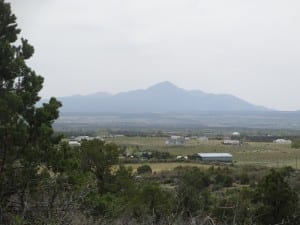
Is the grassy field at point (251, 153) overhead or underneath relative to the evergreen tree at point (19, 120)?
underneath

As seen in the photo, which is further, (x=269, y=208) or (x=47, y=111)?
(x=269, y=208)

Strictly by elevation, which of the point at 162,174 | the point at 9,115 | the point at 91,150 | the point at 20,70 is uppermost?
the point at 20,70

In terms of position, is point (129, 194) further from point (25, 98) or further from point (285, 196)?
point (25, 98)

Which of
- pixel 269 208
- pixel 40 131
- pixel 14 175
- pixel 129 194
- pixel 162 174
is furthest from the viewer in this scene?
pixel 162 174

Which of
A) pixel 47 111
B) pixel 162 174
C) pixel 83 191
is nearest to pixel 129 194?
pixel 47 111

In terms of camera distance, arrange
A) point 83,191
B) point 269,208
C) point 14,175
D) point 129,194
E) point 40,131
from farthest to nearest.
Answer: point 129,194 < point 269,208 < point 40,131 < point 14,175 < point 83,191

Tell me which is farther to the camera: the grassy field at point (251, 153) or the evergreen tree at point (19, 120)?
the grassy field at point (251, 153)

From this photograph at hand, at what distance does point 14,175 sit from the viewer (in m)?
12.6

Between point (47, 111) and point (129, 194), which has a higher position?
point (47, 111)

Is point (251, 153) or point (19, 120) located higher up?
point (19, 120)

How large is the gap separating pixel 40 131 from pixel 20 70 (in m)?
1.65

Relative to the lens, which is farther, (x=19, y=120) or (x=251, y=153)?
(x=251, y=153)

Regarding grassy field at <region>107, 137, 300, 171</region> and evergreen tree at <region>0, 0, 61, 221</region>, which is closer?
evergreen tree at <region>0, 0, 61, 221</region>

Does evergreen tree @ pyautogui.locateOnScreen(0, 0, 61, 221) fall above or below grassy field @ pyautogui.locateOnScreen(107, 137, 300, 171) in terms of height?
above
